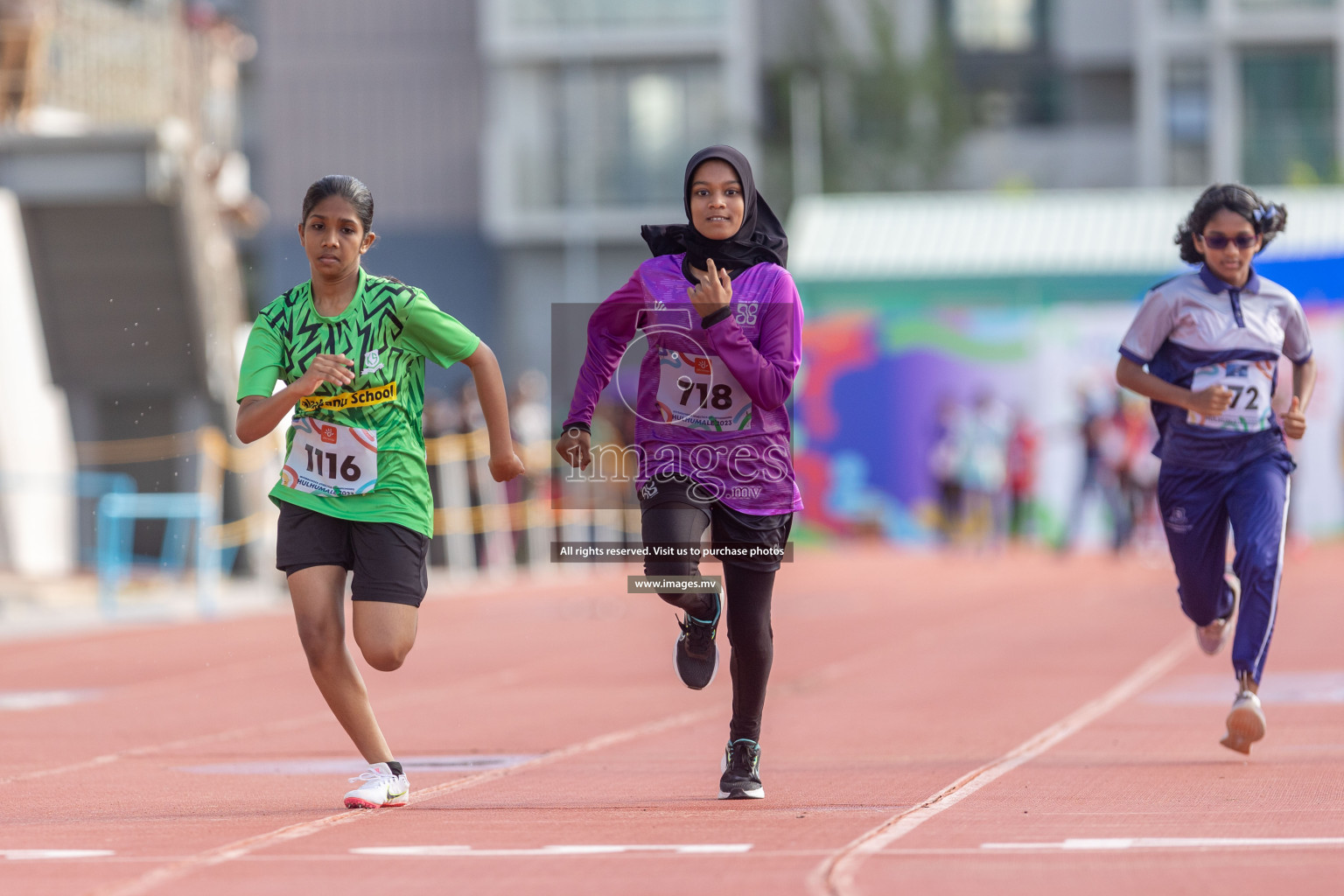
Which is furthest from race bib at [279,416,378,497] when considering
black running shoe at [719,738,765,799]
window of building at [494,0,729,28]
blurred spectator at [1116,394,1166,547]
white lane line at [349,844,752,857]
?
window of building at [494,0,729,28]

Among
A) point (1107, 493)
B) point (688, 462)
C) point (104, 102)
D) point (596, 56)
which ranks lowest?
point (1107, 493)

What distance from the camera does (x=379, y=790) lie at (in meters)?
7.02

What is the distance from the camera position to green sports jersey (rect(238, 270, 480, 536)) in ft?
22.6

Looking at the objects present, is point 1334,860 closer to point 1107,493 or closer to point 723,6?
point 1107,493

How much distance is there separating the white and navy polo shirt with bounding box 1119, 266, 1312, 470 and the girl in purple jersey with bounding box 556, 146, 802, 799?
1.92 metres

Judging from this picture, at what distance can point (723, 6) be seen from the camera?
4809cm

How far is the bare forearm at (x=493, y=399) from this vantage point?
22.7 ft

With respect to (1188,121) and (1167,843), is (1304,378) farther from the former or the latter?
(1188,121)

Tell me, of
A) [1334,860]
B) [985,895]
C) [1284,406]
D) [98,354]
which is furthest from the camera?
[98,354]

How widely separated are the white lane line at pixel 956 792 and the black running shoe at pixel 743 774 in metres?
0.54

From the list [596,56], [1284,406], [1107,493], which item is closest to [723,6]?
[596,56]

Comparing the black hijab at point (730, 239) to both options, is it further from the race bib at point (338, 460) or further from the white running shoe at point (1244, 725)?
the white running shoe at point (1244, 725)

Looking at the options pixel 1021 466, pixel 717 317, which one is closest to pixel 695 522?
pixel 717 317

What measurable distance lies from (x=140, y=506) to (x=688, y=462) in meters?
14.3
